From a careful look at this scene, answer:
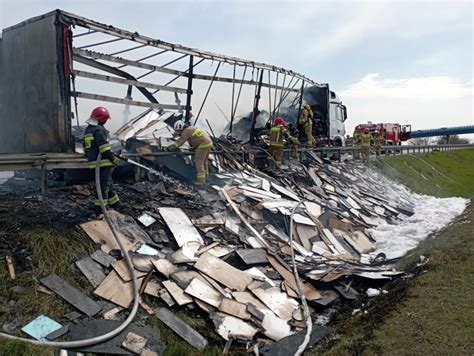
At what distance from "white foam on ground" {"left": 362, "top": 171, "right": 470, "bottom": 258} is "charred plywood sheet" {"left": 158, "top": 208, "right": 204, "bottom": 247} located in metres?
3.89

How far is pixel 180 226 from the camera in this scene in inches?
267

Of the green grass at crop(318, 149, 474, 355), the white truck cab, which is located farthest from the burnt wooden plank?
the white truck cab

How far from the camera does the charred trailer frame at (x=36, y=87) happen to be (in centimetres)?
777

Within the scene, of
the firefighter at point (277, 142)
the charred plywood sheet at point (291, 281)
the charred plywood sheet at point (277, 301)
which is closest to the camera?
the charred plywood sheet at point (277, 301)

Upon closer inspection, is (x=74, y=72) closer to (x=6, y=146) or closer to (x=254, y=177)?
(x=6, y=146)

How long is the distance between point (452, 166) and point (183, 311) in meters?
25.7

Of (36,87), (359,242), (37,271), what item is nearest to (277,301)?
(37,271)

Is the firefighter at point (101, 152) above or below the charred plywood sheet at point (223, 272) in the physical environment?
above

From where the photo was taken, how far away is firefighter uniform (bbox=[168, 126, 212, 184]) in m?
8.77

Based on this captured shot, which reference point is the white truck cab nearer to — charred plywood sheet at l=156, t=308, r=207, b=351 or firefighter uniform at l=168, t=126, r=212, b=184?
firefighter uniform at l=168, t=126, r=212, b=184

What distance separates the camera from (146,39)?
9141mm

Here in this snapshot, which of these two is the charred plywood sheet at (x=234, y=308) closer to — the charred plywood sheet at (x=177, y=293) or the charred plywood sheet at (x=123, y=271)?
the charred plywood sheet at (x=177, y=293)

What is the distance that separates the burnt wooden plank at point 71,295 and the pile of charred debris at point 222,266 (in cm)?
1


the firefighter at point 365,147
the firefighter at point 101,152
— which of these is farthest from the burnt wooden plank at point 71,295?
the firefighter at point 365,147
